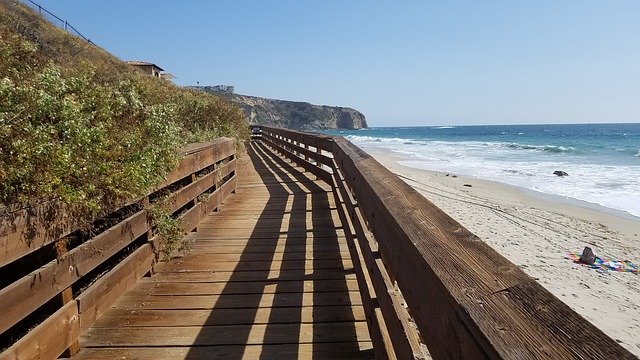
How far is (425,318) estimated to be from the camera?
133cm

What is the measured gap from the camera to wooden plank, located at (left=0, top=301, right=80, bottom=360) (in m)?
2.09

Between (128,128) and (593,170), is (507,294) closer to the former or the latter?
(128,128)

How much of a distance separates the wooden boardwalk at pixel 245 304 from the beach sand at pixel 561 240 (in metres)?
3.15

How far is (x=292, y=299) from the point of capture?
3369 mm

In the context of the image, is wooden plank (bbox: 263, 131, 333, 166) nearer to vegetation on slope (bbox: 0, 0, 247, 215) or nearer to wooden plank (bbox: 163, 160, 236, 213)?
wooden plank (bbox: 163, 160, 236, 213)

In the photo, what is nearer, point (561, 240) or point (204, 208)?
point (204, 208)

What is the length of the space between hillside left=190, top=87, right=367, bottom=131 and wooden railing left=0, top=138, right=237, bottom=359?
143 metres

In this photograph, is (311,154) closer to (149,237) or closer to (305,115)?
(149,237)

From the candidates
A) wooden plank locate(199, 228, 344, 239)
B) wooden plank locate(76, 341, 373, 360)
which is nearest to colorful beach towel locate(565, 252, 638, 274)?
wooden plank locate(199, 228, 344, 239)

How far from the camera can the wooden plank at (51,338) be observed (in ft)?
6.86

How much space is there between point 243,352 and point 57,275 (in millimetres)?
1093

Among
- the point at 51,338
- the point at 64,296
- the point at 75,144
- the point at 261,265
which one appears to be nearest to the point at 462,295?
the point at 51,338

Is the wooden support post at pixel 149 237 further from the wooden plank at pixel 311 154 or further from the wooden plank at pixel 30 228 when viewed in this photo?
the wooden plank at pixel 311 154

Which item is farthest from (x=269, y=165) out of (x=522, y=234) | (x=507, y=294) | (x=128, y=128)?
(x=507, y=294)
